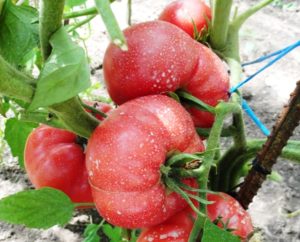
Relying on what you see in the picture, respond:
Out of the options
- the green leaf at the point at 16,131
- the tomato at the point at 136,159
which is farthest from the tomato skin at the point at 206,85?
the green leaf at the point at 16,131

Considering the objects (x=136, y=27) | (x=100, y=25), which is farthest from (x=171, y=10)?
(x=100, y=25)

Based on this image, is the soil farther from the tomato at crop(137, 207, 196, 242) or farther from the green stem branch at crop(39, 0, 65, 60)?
the green stem branch at crop(39, 0, 65, 60)

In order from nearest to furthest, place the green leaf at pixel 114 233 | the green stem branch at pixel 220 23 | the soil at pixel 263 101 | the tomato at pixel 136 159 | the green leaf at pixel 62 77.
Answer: the green leaf at pixel 62 77
the tomato at pixel 136 159
the green stem branch at pixel 220 23
the green leaf at pixel 114 233
the soil at pixel 263 101

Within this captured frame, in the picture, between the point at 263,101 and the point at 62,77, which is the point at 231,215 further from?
the point at 263,101

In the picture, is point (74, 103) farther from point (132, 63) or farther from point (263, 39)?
point (263, 39)

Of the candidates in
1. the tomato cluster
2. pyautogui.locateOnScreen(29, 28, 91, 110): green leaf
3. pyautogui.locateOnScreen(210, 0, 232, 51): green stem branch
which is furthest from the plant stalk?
pyautogui.locateOnScreen(29, 28, 91, 110): green leaf

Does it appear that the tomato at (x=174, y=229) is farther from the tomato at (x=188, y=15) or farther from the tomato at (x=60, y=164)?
the tomato at (x=188, y=15)
